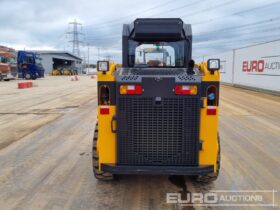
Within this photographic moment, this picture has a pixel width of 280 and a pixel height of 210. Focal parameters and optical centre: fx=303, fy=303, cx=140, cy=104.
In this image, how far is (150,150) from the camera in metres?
4.15

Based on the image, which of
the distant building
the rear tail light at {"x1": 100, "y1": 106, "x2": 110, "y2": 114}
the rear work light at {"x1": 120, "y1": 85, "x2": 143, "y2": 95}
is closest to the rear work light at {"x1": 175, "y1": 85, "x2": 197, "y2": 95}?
the rear work light at {"x1": 120, "y1": 85, "x2": 143, "y2": 95}

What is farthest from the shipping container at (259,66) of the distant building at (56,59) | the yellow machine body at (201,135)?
the distant building at (56,59)

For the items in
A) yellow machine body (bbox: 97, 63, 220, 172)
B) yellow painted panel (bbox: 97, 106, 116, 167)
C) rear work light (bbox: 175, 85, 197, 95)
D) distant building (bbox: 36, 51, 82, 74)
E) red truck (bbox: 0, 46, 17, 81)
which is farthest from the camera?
distant building (bbox: 36, 51, 82, 74)

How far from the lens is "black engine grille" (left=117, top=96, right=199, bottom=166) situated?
4.00m

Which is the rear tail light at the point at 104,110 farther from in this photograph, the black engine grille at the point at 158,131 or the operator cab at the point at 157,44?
the operator cab at the point at 157,44

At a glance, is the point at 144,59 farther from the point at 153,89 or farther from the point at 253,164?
the point at 253,164

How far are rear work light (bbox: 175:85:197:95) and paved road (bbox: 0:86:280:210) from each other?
1456 mm

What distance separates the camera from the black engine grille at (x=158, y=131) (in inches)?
157

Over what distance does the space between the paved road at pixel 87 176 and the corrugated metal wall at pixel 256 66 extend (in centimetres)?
1127

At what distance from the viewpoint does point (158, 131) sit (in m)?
4.09

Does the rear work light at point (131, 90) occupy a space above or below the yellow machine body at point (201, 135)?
above

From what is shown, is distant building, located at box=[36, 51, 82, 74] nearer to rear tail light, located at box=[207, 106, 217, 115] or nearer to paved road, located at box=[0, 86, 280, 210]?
paved road, located at box=[0, 86, 280, 210]

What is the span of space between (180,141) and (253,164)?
85.6 inches

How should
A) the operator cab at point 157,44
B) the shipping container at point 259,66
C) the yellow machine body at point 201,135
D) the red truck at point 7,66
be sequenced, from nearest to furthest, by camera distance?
the yellow machine body at point 201,135, the operator cab at point 157,44, the shipping container at point 259,66, the red truck at point 7,66
